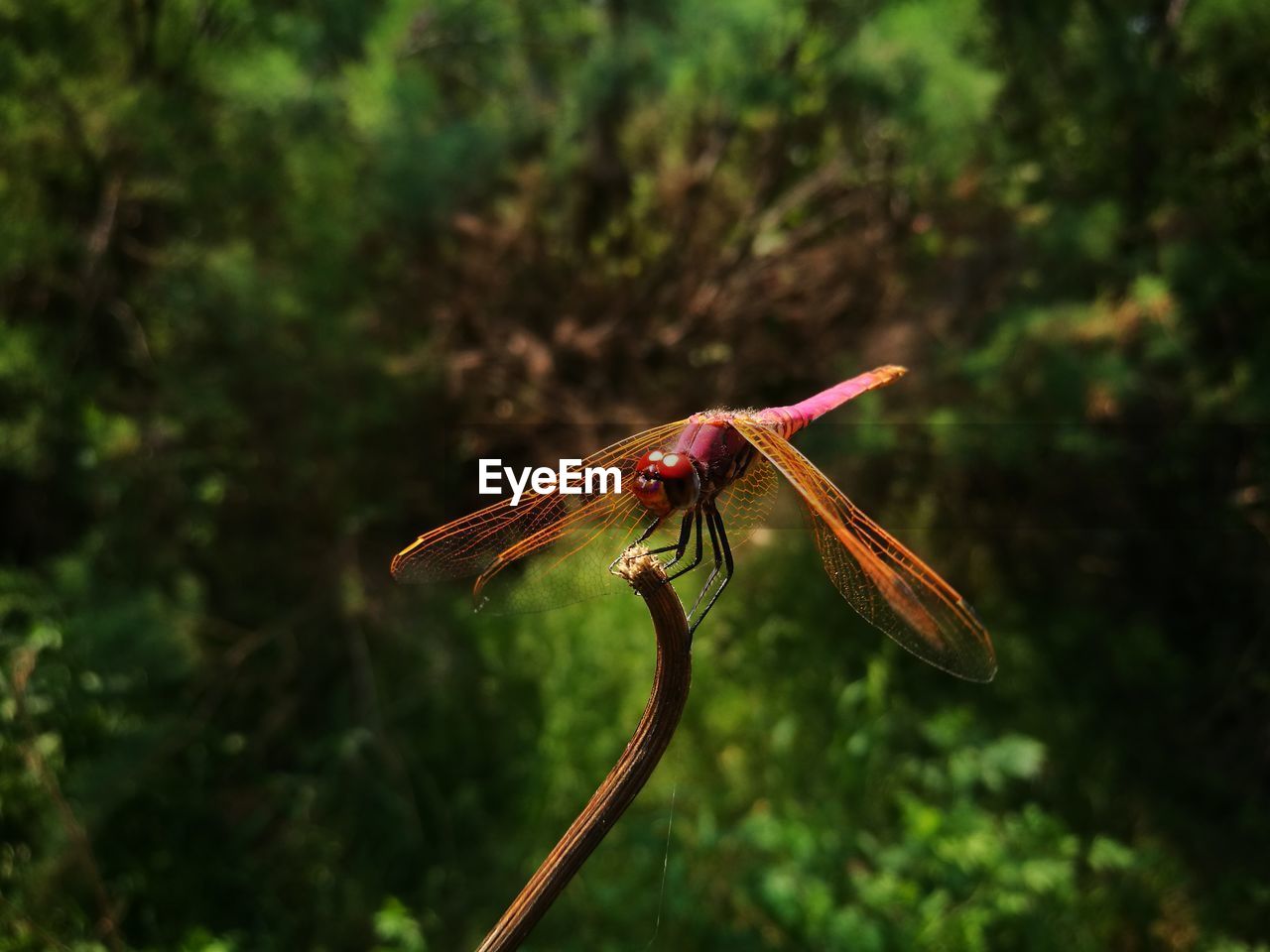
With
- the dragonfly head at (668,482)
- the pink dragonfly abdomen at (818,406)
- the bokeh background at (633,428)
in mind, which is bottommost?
the bokeh background at (633,428)

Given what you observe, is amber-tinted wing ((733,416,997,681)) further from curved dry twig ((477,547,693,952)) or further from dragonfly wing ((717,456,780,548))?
curved dry twig ((477,547,693,952))

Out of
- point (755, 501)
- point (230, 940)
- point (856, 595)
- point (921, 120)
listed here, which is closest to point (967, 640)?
point (856, 595)

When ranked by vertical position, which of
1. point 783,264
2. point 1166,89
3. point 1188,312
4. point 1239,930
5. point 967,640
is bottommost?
point 1239,930

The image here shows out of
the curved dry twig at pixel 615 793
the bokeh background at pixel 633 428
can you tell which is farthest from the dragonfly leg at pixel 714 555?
the bokeh background at pixel 633 428

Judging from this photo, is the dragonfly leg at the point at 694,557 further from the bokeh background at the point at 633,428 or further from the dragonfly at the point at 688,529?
the bokeh background at the point at 633,428

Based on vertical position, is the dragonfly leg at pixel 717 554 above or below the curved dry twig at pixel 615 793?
below

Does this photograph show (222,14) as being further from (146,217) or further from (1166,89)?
(1166,89)
